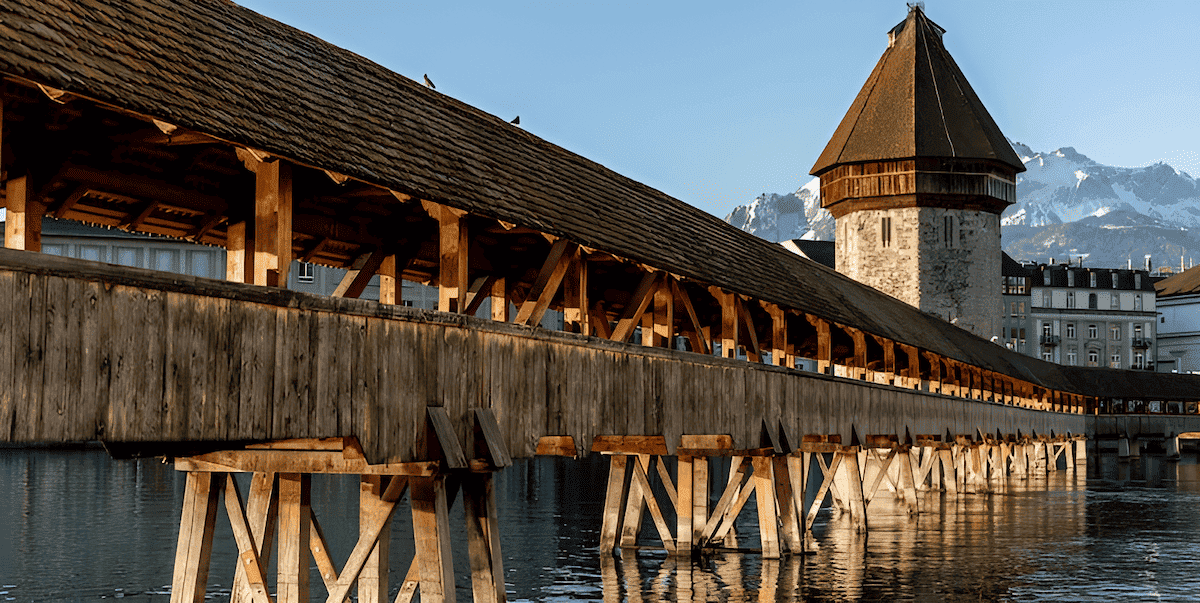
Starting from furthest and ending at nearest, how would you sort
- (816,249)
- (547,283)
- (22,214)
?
(816,249)
(547,283)
(22,214)

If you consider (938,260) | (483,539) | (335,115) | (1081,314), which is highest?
(1081,314)

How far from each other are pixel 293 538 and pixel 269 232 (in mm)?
2978

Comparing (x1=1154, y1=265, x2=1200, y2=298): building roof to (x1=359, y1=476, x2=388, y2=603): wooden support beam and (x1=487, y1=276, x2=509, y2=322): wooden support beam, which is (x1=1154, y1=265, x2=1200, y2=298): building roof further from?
(x1=359, y1=476, x2=388, y2=603): wooden support beam

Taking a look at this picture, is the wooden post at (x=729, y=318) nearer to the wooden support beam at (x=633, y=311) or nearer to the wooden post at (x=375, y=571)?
the wooden support beam at (x=633, y=311)

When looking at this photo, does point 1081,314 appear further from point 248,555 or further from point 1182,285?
point 248,555

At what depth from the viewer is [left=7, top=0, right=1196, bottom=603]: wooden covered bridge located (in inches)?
312

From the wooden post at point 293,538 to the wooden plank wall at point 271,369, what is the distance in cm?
136

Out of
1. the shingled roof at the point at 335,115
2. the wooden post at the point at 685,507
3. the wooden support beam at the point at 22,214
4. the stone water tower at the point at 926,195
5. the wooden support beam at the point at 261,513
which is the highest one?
the stone water tower at the point at 926,195

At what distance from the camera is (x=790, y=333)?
28609 mm

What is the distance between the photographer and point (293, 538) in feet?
36.9

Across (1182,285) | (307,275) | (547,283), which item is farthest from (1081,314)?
(547,283)

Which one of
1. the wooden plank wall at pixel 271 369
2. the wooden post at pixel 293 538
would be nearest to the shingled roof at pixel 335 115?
the wooden plank wall at pixel 271 369

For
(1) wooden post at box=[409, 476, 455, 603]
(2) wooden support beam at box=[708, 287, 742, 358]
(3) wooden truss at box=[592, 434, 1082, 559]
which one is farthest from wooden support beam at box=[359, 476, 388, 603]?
(2) wooden support beam at box=[708, 287, 742, 358]

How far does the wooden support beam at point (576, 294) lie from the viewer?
1452cm
